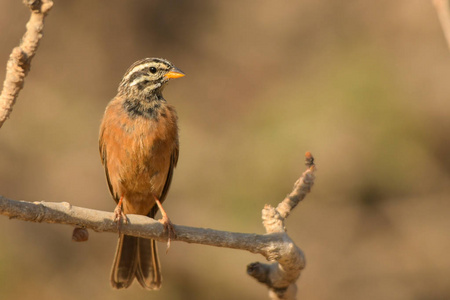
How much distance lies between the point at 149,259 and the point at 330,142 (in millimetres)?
5146

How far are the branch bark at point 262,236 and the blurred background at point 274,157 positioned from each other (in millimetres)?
5404

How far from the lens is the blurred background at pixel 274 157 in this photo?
11.3 meters

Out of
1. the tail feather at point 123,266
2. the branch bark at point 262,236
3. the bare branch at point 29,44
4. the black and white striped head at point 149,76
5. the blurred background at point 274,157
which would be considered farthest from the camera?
the blurred background at point 274,157

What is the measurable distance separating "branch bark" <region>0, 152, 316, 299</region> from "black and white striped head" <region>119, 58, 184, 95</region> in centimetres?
194

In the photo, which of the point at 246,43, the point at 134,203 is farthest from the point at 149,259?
the point at 246,43

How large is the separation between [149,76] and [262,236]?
2.37 metres

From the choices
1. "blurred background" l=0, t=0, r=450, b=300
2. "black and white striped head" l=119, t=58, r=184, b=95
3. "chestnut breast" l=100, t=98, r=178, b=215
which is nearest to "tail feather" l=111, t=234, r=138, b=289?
"chestnut breast" l=100, t=98, r=178, b=215

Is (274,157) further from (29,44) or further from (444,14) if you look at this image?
(29,44)

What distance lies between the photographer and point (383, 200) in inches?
456

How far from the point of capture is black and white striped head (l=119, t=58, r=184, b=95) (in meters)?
7.00

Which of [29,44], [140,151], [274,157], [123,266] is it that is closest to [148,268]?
[123,266]

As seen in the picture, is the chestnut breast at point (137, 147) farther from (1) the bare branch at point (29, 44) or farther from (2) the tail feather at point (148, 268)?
(1) the bare branch at point (29, 44)

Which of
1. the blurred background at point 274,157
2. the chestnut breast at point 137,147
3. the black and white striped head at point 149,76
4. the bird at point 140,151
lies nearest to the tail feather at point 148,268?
the bird at point 140,151

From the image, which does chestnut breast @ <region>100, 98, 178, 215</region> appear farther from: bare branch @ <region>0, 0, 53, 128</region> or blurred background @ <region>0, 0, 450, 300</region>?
blurred background @ <region>0, 0, 450, 300</region>
